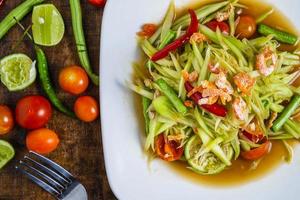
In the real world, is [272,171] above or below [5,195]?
above

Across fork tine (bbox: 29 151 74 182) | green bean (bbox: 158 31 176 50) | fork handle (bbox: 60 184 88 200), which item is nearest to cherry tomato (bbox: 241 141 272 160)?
green bean (bbox: 158 31 176 50)

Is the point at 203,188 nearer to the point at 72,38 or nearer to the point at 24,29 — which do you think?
the point at 72,38

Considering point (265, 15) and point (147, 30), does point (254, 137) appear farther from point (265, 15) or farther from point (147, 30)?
point (147, 30)

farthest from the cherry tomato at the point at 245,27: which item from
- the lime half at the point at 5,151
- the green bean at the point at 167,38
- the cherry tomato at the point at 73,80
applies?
the lime half at the point at 5,151

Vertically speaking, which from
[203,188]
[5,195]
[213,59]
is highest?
[213,59]

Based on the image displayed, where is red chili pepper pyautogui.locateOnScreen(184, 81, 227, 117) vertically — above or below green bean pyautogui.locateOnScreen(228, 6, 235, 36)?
below

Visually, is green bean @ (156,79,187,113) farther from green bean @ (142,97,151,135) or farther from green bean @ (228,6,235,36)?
green bean @ (228,6,235,36)

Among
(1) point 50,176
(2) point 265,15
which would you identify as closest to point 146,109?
(1) point 50,176

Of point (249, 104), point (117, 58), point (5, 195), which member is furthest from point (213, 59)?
point (5, 195)
